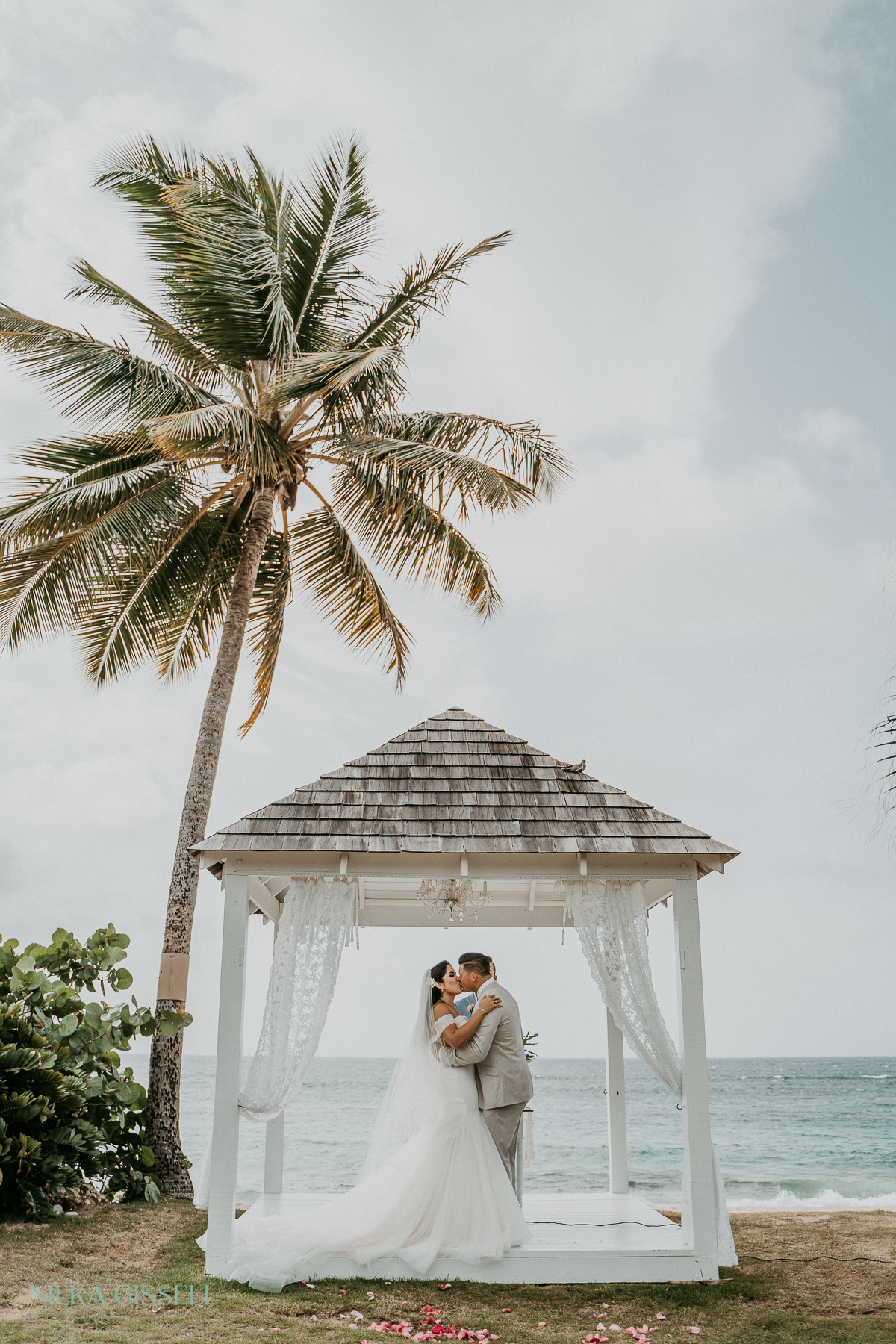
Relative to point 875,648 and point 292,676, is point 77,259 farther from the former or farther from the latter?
point 292,676

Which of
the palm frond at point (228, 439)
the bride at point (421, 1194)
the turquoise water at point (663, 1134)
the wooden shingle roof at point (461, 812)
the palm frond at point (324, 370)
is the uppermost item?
the palm frond at point (324, 370)

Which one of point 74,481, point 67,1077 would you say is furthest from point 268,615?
point 67,1077

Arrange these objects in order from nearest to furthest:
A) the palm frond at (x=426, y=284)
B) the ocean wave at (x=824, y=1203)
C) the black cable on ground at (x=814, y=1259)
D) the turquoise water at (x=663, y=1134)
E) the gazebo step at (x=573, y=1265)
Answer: the gazebo step at (x=573, y=1265), the black cable on ground at (x=814, y=1259), the palm frond at (x=426, y=284), the ocean wave at (x=824, y=1203), the turquoise water at (x=663, y=1134)

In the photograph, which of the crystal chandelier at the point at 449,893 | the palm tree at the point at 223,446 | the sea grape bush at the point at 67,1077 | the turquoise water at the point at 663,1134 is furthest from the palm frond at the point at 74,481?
the turquoise water at the point at 663,1134

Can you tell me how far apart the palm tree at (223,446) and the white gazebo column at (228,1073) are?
2454mm

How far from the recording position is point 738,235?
11.5 meters

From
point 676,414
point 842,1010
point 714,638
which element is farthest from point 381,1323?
point 842,1010

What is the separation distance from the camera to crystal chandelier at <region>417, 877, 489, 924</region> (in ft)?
19.4

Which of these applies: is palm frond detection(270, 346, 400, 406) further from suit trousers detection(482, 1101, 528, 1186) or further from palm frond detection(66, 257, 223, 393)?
suit trousers detection(482, 1101, 528, 1186)

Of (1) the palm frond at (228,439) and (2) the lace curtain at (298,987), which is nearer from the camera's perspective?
(2) the lace curtain at (298,987)

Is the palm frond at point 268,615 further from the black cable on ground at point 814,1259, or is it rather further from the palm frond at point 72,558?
the black cable on ground at point 814,1259

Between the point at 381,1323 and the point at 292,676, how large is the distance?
78.5 feet

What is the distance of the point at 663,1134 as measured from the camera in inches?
1027

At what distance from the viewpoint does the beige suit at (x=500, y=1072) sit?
5625 millimetres
